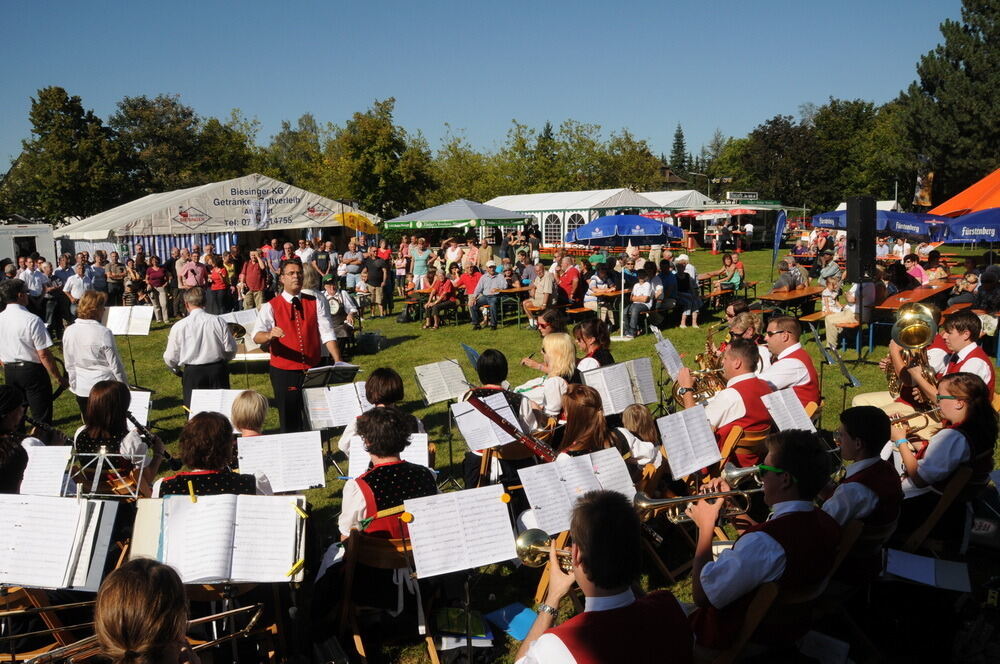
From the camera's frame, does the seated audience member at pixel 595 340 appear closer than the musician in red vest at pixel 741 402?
No

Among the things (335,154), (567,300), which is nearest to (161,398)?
(567,300)

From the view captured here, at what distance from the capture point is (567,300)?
15.0m

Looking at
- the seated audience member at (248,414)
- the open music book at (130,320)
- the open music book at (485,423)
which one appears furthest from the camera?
the open music book at (130,320)

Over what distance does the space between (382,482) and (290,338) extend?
329cm

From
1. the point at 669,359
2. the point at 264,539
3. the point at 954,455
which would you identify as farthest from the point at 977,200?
the point at 264,539

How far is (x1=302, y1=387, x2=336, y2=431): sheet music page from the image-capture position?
19.7 ft

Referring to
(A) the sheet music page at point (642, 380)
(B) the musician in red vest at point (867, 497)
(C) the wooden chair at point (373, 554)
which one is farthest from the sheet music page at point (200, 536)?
(A) the sheet music page at point (642, 380)

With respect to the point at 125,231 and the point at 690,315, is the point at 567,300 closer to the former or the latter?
the point at 690,315

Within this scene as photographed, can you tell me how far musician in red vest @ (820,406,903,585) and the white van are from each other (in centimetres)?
3003

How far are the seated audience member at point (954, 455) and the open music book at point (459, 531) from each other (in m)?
2.65

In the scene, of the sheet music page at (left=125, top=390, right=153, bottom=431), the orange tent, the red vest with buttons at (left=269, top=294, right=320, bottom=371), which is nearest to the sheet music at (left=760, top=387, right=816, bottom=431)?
the red vest with buttons at (left=269, top=294, right=320, bottom=371)

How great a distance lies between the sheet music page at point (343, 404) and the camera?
593cm

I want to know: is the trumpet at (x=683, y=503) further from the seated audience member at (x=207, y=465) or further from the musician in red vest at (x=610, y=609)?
the seated audience member at (x=207, y=465)

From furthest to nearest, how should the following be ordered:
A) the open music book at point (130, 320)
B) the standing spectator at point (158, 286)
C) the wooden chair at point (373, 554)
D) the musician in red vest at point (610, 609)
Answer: the standing spectator at point (158, 286) → the open music book at point (130, 320) → the wooden chair at point (373, 554) → the musician in red vest at point (610, 609)
